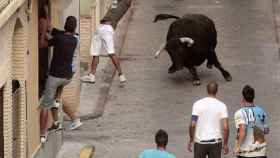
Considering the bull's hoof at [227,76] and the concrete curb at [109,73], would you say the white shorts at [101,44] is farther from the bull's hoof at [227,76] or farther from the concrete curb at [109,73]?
the bull's hoof at [227,76]

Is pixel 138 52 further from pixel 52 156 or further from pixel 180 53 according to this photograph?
pixel 52 156

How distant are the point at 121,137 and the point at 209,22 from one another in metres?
4.93

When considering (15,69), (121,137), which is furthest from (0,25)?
(121,137)

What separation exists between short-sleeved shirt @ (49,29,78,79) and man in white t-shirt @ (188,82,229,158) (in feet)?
10.3

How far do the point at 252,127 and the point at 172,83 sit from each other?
25.9ft

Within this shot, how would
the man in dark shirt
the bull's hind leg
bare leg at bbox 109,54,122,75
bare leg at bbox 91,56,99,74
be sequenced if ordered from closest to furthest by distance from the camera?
the man in dark shirt, bare leg at bbox 109,54,122,75, bare leg at bbox 91,56,99,74, the bull's hind leg

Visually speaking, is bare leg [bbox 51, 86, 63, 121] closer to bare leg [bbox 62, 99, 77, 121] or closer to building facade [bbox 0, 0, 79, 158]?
building facade [bbox 0, 0, 79, 158]

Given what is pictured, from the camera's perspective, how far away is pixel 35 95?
16.5 meters

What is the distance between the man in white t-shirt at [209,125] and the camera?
14.9 meters

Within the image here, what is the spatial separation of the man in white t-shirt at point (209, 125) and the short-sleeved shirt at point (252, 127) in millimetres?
259

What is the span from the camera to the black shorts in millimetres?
15039

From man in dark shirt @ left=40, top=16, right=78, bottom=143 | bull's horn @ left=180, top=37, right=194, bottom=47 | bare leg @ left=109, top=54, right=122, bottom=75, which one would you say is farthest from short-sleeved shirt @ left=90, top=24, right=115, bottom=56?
man in dark shirt @ left=40, top=16, right=78, bottom=143

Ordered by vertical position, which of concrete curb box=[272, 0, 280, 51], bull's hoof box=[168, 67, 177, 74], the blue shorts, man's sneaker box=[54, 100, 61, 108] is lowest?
man's sneaker box=[54, 100, 61, 108]

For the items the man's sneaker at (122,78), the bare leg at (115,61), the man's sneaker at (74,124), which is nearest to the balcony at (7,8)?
the man's sneaker at (74,124)
